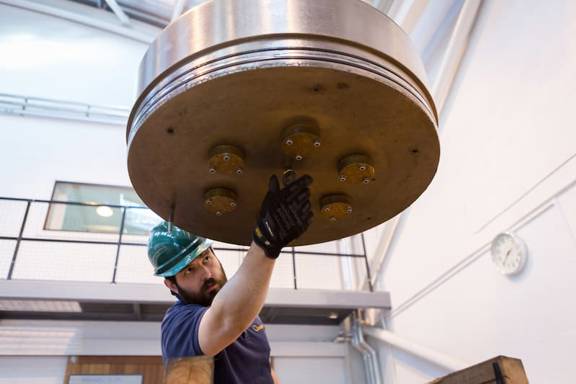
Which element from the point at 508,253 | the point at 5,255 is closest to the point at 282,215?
the point at 508,253

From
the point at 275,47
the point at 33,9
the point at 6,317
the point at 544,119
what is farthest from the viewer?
the point at 33,9

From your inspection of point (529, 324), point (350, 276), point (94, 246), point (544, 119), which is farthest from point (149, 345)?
point (544, 119)

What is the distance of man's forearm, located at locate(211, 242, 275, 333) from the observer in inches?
38.6

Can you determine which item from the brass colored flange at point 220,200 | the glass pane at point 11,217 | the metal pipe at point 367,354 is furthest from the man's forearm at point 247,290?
the glass pane at point 11,217

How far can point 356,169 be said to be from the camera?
3.05 feet

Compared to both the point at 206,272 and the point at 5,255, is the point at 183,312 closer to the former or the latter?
the point at 206,272

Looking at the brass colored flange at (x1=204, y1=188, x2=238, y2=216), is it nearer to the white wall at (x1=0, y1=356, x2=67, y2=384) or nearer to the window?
the white wall at (x1=0, y1=356, x2=67, y2=384)

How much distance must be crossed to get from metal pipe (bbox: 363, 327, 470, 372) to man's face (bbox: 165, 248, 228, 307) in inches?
112

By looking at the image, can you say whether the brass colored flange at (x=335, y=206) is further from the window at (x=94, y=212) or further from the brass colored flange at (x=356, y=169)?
the window at (x=94, y=212)

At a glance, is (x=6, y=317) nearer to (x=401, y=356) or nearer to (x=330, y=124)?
(x=401, y=356)

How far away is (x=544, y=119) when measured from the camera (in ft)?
10.1

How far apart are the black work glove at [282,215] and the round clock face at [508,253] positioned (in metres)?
2.78

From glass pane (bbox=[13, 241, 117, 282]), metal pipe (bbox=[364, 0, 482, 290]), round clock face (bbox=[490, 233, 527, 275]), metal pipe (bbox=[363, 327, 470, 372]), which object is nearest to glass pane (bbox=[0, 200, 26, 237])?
glass pane (bbox=[13, 241, 117, 282])

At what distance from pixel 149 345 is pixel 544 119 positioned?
470 centimetres
